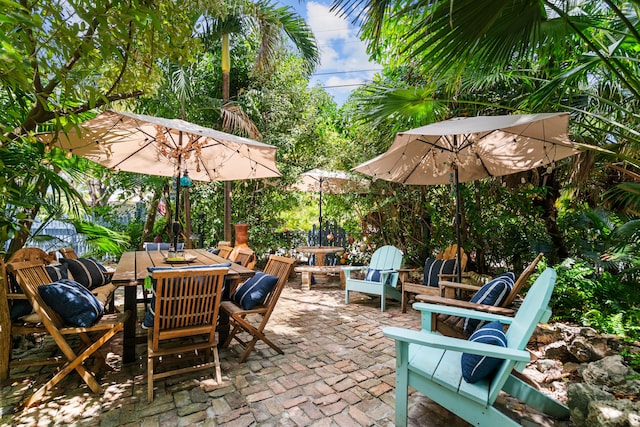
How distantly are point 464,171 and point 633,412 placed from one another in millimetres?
3103

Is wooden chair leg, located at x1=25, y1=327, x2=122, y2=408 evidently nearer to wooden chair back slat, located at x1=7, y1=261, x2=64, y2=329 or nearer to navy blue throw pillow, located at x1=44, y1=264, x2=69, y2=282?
wooden chair back slat, located at x1=7, y1=261, x2=64, y2=329

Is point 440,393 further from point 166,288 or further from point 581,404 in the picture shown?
point 166,288

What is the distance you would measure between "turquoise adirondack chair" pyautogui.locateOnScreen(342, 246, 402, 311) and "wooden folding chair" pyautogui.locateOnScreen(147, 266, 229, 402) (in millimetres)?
2774

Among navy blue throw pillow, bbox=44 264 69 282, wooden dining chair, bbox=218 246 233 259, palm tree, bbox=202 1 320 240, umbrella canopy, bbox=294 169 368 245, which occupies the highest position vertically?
palm tree, bbox=202 1 320 240

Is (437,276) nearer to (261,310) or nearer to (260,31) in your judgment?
(261,310)

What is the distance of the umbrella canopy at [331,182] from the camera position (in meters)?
6.28

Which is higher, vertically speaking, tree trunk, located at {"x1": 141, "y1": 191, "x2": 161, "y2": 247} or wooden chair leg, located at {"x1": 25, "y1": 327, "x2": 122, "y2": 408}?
tree trunk, located at {"x1": 141, "y1": 191, "x2": 161, "y2": 247}

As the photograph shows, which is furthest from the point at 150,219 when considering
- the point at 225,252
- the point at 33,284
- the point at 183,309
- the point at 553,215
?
the point at 553,215

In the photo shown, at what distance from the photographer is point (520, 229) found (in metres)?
5.15

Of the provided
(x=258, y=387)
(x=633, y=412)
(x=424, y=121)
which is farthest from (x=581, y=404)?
(x=424, y=121)

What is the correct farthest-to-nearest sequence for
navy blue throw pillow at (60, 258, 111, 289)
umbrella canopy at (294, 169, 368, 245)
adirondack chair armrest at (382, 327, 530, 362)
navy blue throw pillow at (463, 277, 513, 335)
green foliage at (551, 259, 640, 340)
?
umbrella canopy at (294, 169, 368, 245) → navy blue throw pillow at (60, 258, 111, 289) → green foliage at (551, 259, 640, 340) → navy blue throw pillow at (463, 277, 513, 335) → adirondack chair armrest at (382, 327, 530, 362)

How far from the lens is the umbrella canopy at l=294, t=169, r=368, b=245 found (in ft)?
20.6

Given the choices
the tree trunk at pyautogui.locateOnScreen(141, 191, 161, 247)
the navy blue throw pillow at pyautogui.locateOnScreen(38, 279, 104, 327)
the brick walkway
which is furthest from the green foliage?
the tree trunk at pyautogui.locateOnScreen(141, 191, 161, 247)

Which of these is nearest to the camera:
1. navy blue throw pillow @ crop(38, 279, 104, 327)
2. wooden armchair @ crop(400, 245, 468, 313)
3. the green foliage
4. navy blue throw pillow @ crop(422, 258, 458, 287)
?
navy blue throw pillow @ crop(38, 279, 104, 327)
